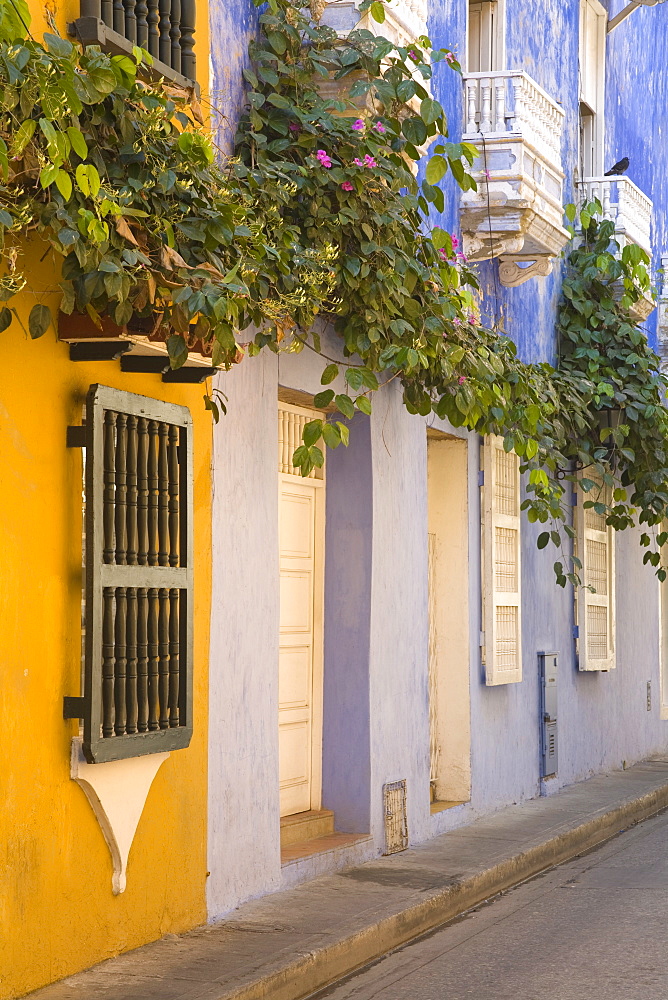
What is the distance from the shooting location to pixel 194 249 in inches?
231

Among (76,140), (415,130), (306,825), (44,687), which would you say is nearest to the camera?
(76,140)

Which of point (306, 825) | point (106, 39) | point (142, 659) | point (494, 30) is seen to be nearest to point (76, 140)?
point (106, 39)

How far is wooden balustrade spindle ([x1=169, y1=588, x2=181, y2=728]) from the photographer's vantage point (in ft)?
21.9

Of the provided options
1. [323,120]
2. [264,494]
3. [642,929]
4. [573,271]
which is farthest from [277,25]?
[573,271]

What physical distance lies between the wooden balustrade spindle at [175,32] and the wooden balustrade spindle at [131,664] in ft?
8.33

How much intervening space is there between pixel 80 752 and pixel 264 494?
228 cm

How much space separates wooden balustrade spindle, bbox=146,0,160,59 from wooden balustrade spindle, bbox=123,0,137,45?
179 millimetres

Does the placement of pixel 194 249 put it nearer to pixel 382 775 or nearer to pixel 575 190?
pixel 382 775

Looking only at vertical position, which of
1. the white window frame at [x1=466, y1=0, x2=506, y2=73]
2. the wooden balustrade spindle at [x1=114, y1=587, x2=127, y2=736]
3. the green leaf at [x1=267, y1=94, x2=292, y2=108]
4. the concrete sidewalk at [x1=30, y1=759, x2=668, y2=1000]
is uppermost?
the white window frame at [x1=466, y1=0, x2=506, y2=73]

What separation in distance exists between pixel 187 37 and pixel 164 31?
21 cm

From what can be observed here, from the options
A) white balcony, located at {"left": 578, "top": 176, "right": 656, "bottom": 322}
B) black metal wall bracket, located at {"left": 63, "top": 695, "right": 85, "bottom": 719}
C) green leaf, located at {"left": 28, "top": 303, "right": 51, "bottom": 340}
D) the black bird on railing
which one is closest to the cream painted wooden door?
black metal wall bracket, located at {"left": 63, "top": 695, "right": 85, "bottom": 719}

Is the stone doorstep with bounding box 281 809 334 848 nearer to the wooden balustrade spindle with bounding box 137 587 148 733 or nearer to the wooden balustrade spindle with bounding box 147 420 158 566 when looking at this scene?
the wooden balustrade spindle with bounding box 137 587 148 733

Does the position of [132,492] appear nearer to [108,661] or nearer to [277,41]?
[108,661]

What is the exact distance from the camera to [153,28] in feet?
22.0
